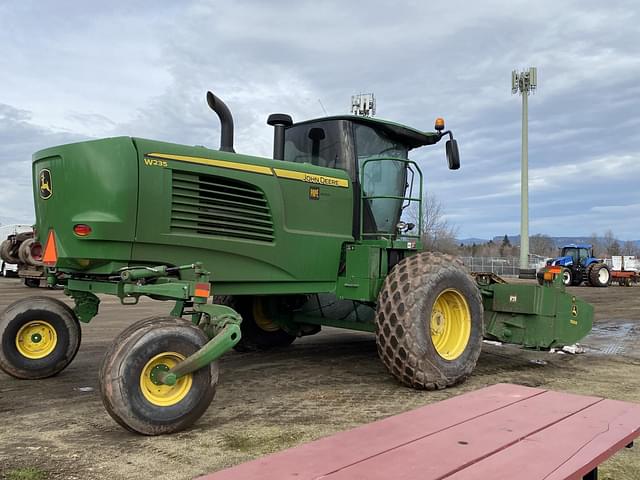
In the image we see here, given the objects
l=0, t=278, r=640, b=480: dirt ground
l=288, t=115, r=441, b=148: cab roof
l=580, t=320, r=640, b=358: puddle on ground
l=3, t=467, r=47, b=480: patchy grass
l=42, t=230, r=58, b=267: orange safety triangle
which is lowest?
l=3, t=467, r=47, b=480: patchy grass

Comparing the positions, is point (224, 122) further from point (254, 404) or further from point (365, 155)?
point (254, 404)

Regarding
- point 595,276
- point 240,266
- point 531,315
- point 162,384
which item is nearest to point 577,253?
point 595,276

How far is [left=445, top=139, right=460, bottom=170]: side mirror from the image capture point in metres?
6.43

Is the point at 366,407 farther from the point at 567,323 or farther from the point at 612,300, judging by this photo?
the point at 612,300

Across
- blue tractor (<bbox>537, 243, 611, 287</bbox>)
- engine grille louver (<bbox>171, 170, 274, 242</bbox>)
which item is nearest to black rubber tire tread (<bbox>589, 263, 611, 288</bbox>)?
blue tractor (<bbox>537, 243, 611, 287</bbox>)

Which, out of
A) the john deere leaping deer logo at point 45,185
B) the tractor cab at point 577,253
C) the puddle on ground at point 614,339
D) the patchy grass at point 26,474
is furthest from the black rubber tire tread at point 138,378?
the tractor cab at point 577,253

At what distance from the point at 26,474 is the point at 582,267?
28336 mm

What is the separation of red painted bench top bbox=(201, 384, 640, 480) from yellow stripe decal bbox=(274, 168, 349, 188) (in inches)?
112

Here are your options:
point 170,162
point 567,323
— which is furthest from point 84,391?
point 567,323

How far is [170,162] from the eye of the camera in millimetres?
4562

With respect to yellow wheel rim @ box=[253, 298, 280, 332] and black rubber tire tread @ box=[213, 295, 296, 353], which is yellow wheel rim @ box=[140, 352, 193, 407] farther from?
yellow wheel rim @ box=[253, 298, 280, 332]

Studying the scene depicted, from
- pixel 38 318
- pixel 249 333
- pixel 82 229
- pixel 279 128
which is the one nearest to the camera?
pixel 82 229

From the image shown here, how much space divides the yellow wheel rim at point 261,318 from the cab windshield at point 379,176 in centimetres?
186

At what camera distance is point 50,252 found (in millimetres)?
4590
